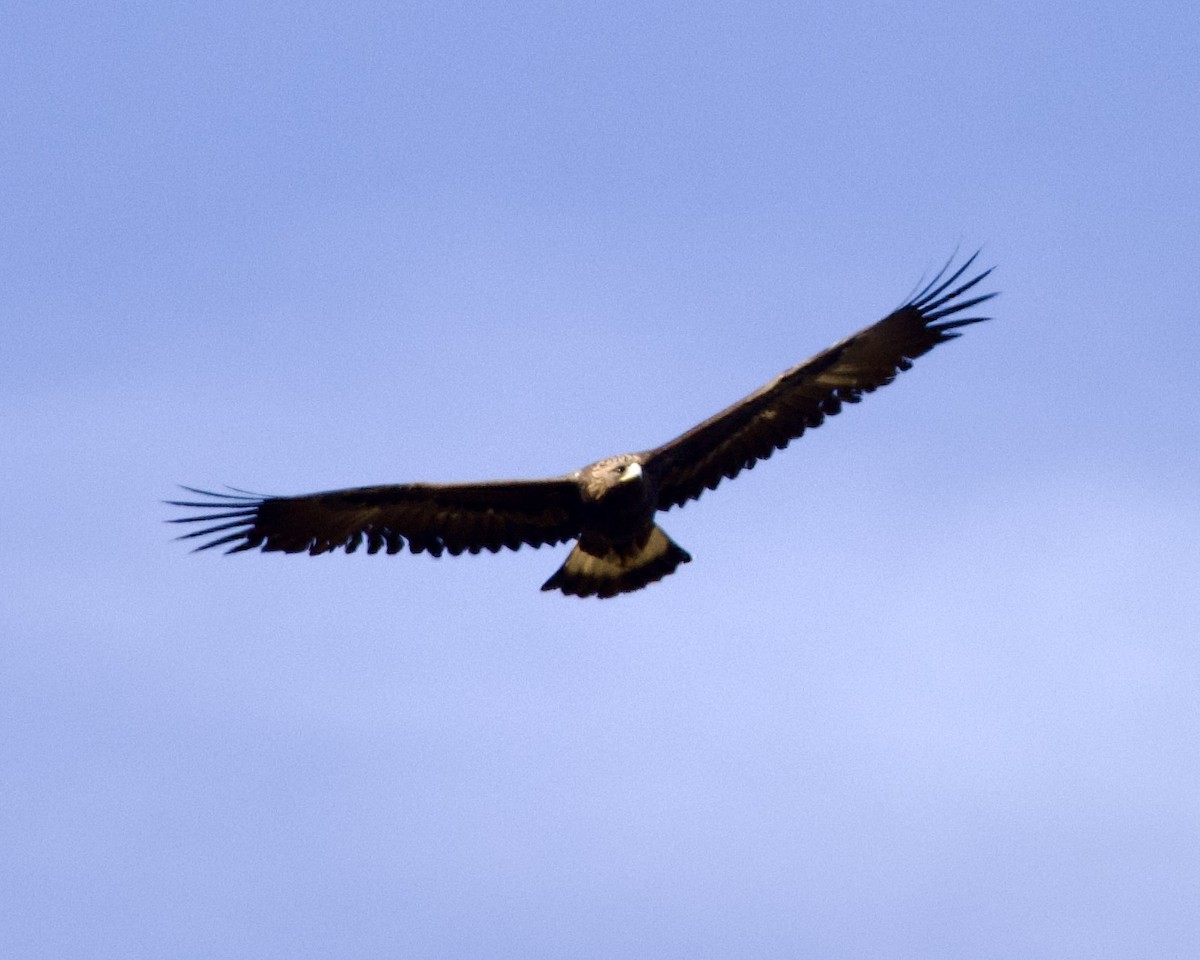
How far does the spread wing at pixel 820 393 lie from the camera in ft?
35.7

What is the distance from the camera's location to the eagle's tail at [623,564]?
35.7ft

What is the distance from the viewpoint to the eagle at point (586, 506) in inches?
418

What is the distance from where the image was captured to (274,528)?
10.8 m

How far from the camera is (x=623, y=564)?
10930 millimetres

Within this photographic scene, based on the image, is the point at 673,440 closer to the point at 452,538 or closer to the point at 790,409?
the point at 790,409

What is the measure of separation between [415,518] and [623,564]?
137 centimetres

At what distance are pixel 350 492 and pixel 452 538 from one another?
0.78 meters

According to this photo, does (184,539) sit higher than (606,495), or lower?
higher

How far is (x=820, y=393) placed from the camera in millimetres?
10953

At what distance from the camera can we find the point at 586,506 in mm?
10469

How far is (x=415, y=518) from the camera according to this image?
10.8m

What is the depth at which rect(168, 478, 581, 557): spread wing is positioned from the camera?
34.9ft

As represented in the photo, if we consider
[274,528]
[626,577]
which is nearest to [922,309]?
[626,577]

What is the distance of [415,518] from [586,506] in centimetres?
115
